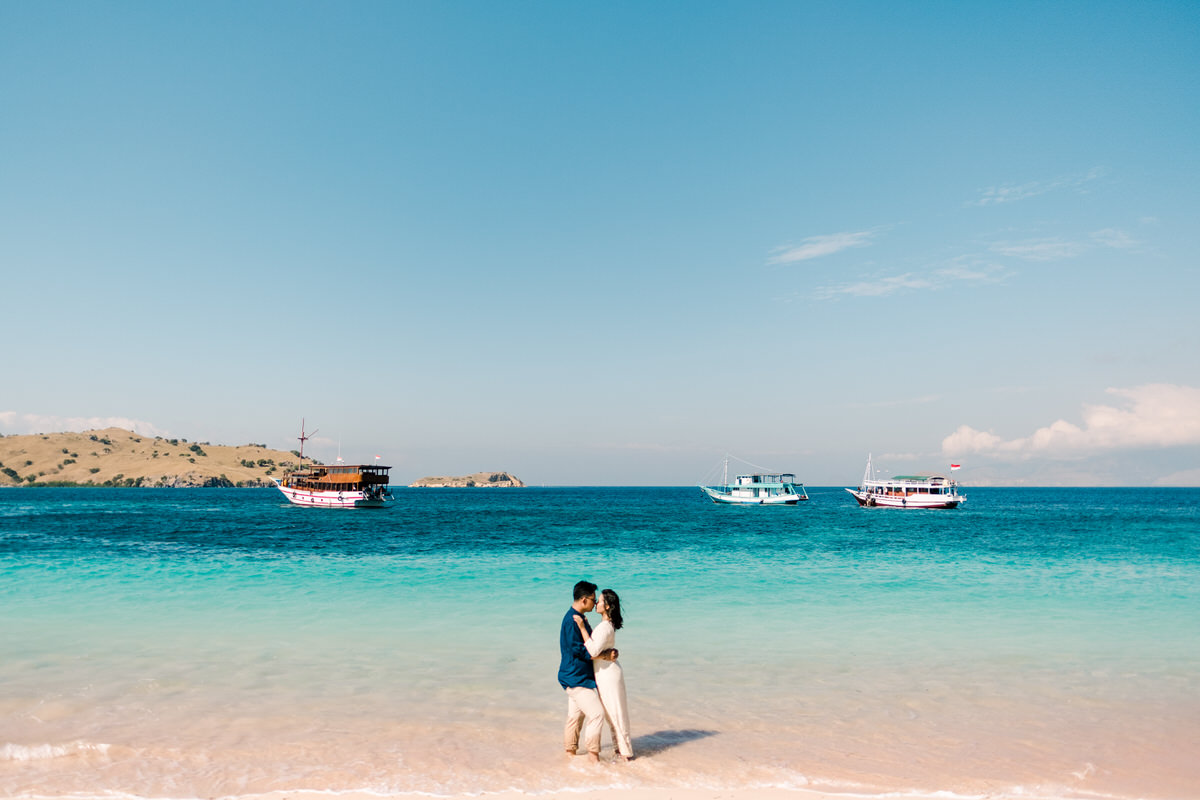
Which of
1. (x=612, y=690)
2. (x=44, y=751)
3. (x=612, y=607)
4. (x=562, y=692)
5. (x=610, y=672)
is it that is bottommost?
(x=562, y=692)

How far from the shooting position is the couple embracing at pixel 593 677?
24.8 feet

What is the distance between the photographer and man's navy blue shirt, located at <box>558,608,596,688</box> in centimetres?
773

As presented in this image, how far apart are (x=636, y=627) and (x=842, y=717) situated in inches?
268

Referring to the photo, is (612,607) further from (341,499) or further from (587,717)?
(341,499)

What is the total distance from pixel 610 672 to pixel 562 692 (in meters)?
3.44

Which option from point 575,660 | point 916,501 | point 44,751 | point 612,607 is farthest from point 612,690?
point 916,501

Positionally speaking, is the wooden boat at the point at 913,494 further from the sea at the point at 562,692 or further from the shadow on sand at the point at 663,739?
the shadow on sand at the point at 663,739

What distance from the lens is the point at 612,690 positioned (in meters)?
7.64

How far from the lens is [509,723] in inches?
360

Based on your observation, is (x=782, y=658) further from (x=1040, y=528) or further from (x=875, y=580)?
(x=1040, y=528)

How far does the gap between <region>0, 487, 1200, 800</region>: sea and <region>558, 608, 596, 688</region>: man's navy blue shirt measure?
0.88m

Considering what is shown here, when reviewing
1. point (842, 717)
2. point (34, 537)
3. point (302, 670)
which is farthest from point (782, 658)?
point (34, 537)

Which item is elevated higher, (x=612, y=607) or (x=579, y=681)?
(x=612, y=607)

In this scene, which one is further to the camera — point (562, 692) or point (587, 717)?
point (562, 692)
